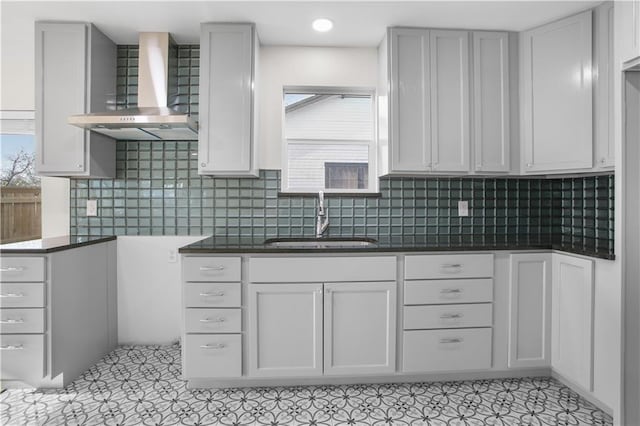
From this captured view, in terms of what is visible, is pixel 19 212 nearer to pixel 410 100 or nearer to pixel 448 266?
pixel 410 100

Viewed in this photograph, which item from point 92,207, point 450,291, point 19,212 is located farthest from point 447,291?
point 19,212

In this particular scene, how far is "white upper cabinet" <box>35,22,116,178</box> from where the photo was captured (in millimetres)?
2533

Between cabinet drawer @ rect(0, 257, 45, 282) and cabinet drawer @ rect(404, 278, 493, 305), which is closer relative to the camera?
cabinet drawer @ rect(0, 257, 45, 282)

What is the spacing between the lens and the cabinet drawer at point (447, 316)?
2.28 meters

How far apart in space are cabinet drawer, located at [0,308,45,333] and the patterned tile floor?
0.43 m

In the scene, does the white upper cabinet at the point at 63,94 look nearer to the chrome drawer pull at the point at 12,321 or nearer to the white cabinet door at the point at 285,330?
the chrome drawer pull at the point at 12,321

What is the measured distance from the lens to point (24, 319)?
6.93ft

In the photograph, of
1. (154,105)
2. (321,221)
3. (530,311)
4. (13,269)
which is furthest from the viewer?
(321,221)

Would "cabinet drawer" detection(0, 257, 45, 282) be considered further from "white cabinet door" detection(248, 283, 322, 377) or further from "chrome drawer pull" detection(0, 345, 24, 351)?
"white cabinet door" detection(248, 283, 322, 377)

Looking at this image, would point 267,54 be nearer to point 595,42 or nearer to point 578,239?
point 595,42

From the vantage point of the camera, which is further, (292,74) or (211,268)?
(292,74)

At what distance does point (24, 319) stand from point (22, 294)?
5.8 inches

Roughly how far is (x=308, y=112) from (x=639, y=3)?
208 cm

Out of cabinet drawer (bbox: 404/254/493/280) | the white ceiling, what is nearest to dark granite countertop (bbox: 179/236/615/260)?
cabinet drawer (bbox: 404/254/493/280)
